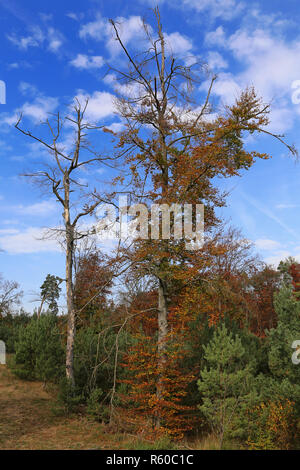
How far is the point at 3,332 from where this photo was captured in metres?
25.9

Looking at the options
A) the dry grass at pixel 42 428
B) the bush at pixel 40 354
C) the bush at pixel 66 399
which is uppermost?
the bush at pixel 40 354

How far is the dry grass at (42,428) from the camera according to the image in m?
10.4

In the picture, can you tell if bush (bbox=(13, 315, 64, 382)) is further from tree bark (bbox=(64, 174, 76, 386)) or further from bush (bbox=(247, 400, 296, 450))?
bush (bbox=(247, 400, 296, 450))

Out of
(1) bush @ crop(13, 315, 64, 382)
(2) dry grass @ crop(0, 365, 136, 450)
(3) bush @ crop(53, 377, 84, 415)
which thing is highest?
(1) bush @ crop(13, 315, 64, 382)

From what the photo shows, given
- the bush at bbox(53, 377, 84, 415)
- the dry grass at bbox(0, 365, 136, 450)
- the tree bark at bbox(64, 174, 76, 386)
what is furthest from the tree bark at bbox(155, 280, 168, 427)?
the tree bark at bbox(64, 174, 76, 386)

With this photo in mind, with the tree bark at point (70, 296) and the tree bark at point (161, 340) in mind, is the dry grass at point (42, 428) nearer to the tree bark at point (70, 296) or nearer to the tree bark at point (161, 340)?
the tree bark at point (70, 296)

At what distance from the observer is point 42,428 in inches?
471

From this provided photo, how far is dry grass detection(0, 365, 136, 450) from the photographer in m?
10.4

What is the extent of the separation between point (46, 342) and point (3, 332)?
10.8 m
